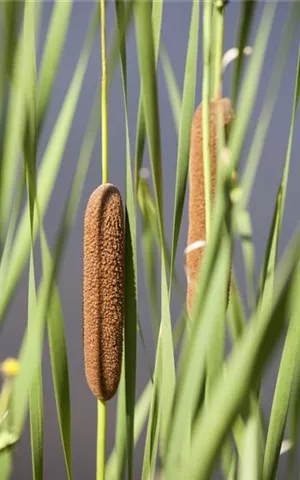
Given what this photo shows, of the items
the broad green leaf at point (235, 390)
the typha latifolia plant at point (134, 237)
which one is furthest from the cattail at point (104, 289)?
the broad green leaf at point (235, 390)

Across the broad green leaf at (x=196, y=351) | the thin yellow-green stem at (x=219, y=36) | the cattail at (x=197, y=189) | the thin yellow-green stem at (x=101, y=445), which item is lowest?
the thin yellow-green stem at (x=101, y=445)

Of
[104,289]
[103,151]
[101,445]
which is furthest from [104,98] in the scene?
[101,445]

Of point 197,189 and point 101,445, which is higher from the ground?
point 197,189

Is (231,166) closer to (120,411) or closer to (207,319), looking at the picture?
(207,319)

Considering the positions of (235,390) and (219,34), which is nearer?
(235,390)

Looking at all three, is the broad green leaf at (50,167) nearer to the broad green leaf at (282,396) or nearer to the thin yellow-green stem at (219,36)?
the thin yellow-green stem at (219,36)

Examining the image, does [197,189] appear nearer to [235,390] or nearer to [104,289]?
[104,289]
